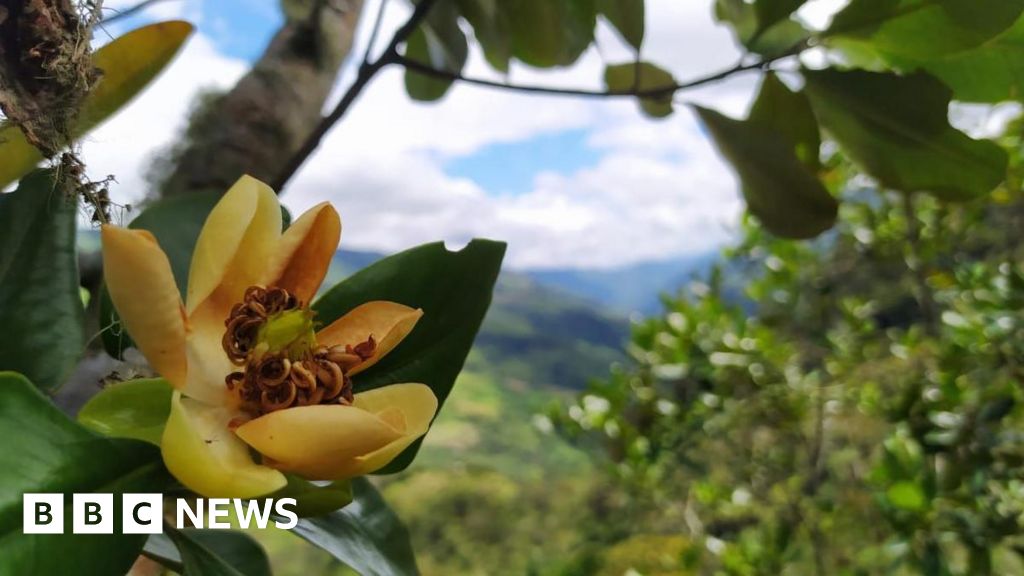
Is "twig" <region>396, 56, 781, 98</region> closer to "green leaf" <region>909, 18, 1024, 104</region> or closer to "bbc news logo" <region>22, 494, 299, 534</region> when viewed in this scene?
"green leaf" <region>909, 18, 1024, 104</region>

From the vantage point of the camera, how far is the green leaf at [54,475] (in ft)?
0.68

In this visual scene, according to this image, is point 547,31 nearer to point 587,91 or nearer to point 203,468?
point 587,91

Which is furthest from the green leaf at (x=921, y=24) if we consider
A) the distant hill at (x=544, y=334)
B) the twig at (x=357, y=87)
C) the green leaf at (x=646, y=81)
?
the distant hill at (x=544, y=334)

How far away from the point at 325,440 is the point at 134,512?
0.07 metres

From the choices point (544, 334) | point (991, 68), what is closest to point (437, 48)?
point (991, 68)

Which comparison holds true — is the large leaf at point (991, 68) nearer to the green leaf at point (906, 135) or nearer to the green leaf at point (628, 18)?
the green leaf at point (906, 135)

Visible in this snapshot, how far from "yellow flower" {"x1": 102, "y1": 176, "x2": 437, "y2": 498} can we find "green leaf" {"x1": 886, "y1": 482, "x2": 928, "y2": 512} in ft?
2.03

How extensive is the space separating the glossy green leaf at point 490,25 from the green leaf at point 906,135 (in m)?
0.21

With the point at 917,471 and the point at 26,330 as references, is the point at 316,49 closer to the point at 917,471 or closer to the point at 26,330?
the point at 26,330

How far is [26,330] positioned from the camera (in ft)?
0.90

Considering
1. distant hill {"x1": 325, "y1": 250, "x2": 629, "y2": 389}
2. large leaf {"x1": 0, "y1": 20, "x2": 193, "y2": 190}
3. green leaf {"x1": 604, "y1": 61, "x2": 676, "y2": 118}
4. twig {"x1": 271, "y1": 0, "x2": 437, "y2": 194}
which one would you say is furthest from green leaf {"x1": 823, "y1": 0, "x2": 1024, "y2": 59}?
distant hill {"x1": 325, "y1": 250, "x2": 629, "y2": 389}

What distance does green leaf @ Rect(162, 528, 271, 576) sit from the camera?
273 millimetres

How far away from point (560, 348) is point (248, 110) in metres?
19.9

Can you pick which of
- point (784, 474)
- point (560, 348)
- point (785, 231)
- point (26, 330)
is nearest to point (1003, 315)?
point (785, 231)
